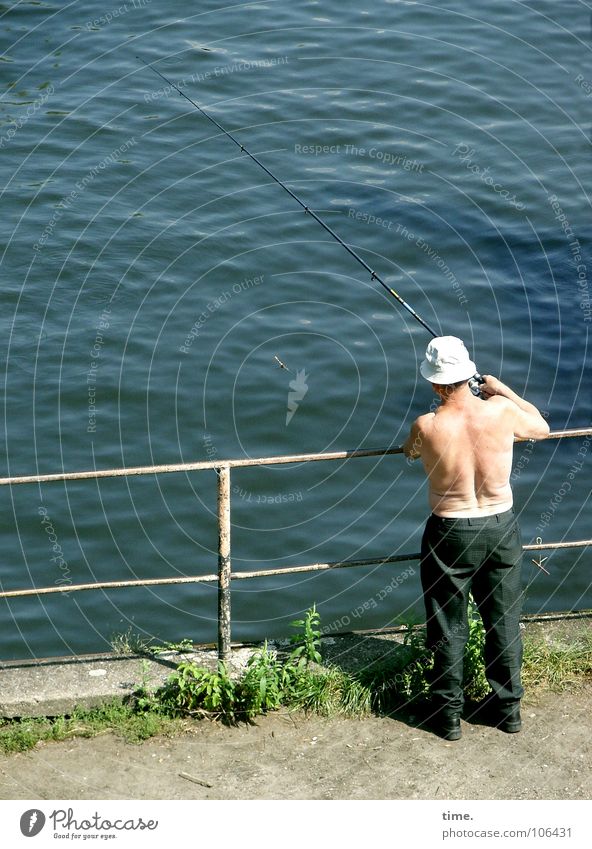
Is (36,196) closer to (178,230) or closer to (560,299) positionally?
(178,230)

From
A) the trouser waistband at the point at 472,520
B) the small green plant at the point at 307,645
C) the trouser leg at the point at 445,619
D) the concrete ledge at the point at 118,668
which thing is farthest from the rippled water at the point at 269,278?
the trouser waistband at the point at 472,520

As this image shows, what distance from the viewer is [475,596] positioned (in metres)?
5.31

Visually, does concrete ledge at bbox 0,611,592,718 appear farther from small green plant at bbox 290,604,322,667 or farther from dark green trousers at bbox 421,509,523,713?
dark green trousers at bbox 421,509,523,713

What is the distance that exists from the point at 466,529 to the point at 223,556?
1.08 meters

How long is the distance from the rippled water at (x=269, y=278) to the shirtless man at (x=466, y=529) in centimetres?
236

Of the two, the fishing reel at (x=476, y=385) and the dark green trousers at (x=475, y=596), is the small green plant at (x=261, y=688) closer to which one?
the dark green trousers at (x=475, y=596)

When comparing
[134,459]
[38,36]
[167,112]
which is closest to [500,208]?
[167,112]

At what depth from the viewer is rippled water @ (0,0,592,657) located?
8250 millimetres

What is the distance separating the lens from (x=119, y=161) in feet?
41.3

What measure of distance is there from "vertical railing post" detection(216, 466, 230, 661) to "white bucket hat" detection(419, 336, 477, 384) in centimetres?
98

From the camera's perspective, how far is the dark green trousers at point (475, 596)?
5.11m

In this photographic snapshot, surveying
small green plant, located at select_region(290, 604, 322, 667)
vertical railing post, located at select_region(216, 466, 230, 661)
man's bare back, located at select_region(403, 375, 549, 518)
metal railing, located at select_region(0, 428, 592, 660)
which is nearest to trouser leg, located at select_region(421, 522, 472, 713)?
man's bare back, located at select_region(403, 375, 549, 518)

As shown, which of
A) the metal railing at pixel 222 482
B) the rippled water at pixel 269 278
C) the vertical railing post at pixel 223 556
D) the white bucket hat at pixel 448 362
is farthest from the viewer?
the rippled water at pixel 269 278

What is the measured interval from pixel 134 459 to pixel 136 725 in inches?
157
